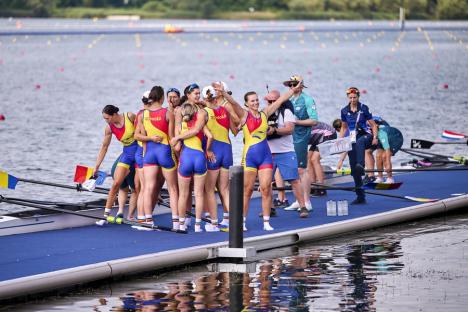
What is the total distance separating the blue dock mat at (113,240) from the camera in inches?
607

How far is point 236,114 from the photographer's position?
57.8 ft

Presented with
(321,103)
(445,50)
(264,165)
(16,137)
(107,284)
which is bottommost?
(107,284)

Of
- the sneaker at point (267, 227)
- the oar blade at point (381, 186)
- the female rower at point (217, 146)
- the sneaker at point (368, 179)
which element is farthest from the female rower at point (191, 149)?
the sneaker at point (368, 179)

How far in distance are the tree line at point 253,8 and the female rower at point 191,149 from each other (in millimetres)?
145140

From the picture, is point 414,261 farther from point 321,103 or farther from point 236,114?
point 321,103

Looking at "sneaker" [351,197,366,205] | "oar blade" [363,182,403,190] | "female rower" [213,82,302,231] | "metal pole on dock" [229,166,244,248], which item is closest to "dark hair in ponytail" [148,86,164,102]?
→ "female rower" [213,82,302,231]

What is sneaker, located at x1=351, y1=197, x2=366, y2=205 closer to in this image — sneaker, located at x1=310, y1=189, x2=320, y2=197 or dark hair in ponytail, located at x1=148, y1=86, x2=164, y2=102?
sneaker, located at x1=310, y1=189, x2=320, y2=197

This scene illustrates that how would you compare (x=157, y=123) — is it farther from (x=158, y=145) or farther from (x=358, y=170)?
(x=358, y=170)

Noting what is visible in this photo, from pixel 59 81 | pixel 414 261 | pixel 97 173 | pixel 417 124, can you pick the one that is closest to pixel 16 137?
pixel 417 124

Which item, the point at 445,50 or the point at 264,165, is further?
the point at 445,50

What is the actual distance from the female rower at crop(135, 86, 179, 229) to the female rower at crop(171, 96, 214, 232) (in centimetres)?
20

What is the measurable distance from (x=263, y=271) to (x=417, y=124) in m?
30.2

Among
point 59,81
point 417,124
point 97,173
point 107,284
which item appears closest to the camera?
point 107,284

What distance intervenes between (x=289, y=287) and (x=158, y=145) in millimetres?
3158
